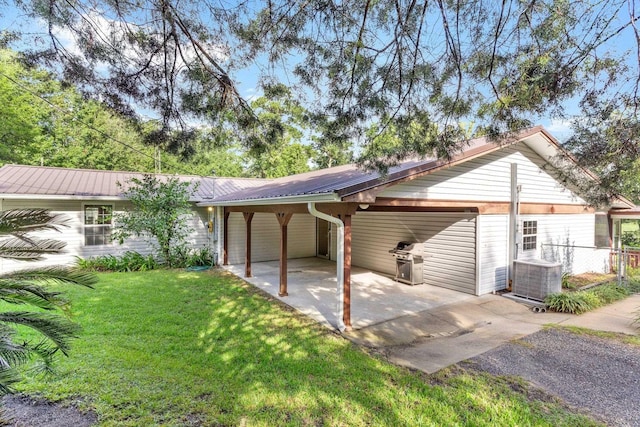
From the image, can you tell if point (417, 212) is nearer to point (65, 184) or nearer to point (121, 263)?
point (121, 263)

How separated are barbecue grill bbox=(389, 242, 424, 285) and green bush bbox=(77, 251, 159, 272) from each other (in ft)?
24.9

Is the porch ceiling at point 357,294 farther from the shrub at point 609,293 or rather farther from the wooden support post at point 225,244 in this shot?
the shrub at point 609,293

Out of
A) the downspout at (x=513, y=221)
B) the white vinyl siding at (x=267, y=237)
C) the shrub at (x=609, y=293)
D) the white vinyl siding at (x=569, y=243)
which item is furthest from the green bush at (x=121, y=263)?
the shrub at (x=609, y=293)

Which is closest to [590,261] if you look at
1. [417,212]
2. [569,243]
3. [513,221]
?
[569,243]

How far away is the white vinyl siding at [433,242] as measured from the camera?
7727 mm

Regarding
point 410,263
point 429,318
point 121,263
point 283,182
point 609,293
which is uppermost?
point 283,182

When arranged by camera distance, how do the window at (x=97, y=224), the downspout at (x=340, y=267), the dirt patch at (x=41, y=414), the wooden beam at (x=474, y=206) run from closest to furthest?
1. the dirt patch at (x=41, y=414)
2. the downspout at (x=340, y=267)
3. the wooden beam at (x=474, y=206)
4. the window at (x=97, y=224)

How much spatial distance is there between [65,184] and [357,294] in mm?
9638

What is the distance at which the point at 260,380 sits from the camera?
3643mm

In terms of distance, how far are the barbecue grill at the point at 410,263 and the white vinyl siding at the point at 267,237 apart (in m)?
5.17

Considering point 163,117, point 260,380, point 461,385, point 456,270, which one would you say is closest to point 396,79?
point 163,117

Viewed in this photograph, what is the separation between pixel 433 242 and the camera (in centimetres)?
851

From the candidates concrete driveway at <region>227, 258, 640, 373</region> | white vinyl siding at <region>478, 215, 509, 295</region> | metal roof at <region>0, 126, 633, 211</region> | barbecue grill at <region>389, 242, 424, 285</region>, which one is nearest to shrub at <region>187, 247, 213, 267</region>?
metal roof at <region>0, 126, 633, 211</region>

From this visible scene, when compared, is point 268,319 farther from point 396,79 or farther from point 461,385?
point 396,79
